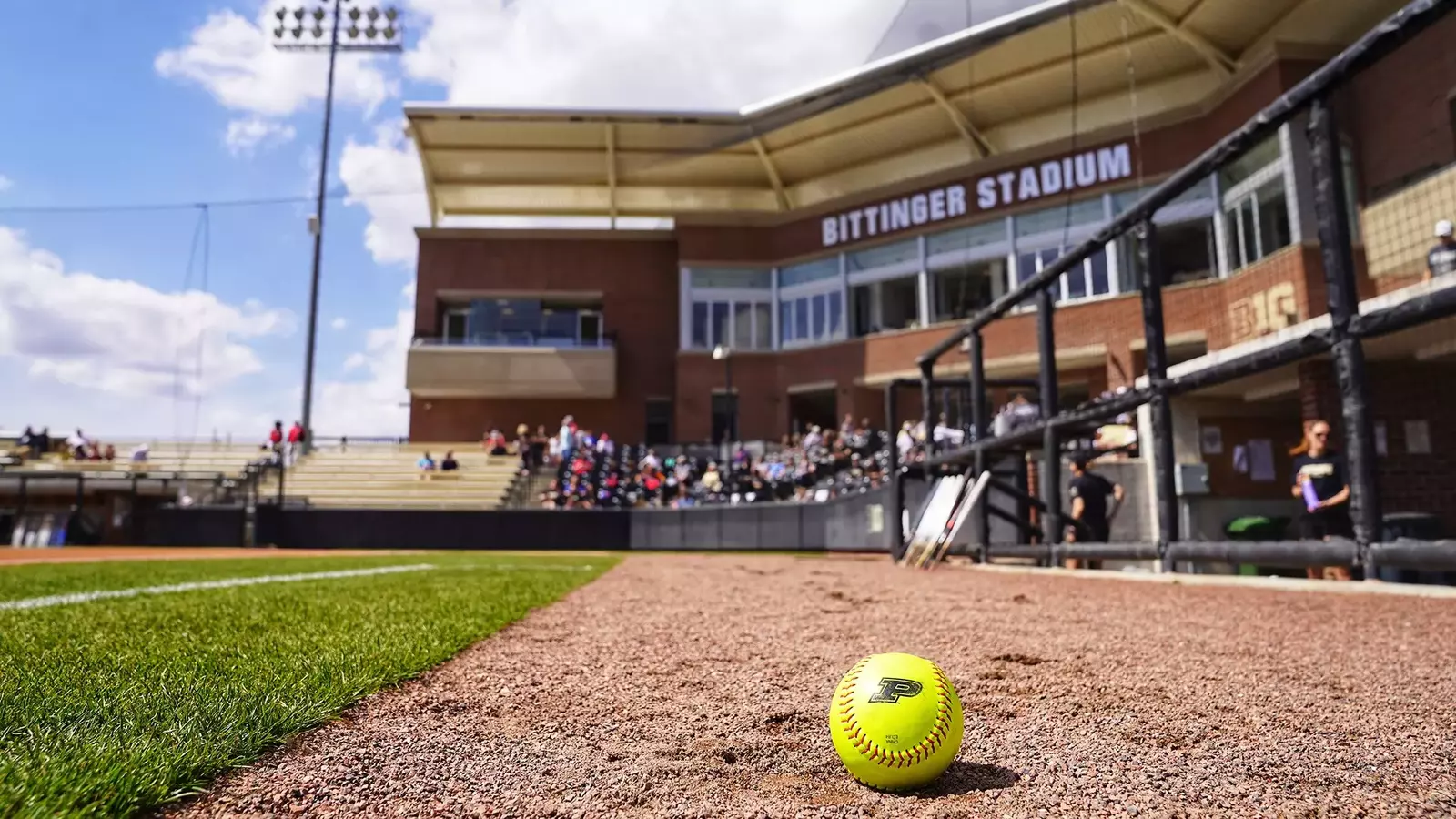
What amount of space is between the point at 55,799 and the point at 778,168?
1251 inches

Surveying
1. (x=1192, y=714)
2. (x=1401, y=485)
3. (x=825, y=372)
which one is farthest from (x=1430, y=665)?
(x=825, y=372)

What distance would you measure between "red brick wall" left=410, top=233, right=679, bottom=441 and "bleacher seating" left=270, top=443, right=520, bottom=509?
6574 mm

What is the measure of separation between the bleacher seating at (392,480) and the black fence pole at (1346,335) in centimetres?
2058

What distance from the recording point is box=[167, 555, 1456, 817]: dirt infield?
206cm

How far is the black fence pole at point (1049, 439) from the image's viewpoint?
8.40 meters

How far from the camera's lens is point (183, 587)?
24.5ft

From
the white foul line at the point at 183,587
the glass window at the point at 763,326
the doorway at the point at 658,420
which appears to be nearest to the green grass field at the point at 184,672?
the white foul line at the point at 183,587

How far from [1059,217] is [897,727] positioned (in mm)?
26314

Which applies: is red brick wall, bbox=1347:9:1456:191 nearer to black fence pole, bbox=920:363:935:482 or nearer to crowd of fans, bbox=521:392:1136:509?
crowd of fans, bbox=521:392:1136:509

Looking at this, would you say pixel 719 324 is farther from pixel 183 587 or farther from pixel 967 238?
pixel 183 587

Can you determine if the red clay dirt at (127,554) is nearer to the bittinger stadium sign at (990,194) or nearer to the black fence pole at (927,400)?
the black fence pole at (927,400)

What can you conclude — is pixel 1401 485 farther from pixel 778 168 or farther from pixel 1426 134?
pixel 778 168

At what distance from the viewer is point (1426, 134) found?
55.3 feet

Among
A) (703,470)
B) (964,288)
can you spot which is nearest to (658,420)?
(703,470)
